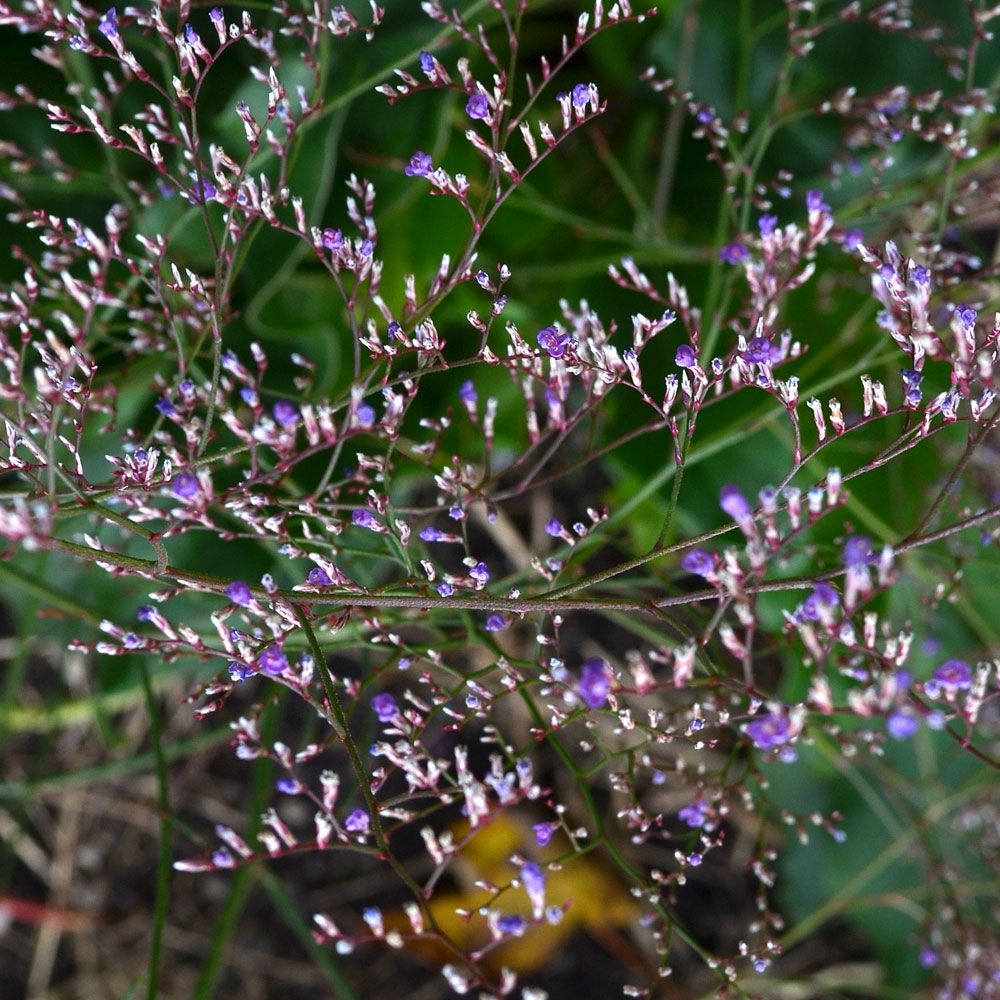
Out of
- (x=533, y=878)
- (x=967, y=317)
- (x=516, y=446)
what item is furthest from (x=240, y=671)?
(x=516, y=446)

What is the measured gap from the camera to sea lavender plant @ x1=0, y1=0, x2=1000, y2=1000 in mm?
609

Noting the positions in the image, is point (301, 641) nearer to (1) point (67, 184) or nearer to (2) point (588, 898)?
(1) point (67, 184)

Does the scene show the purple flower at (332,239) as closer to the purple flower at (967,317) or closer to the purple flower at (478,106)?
the purple flower at (478,106)

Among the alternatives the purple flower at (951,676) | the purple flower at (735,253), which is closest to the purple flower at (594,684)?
the purple flower at (951,676)

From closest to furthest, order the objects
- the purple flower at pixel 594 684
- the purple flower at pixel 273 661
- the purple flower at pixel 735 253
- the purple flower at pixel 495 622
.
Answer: the purple flower at pixel 594 684
the purple flower at pixel 273 661
the purple flower at pixel 495 622
the purple flower at pixel 735 253

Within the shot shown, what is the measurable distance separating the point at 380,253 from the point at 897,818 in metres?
0.91

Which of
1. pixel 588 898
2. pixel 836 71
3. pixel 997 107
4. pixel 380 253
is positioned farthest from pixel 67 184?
pixel 588 898

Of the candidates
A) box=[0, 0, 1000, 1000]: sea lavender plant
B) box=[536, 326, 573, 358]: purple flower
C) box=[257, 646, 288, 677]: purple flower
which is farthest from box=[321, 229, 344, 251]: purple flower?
box=[257, 646, 288, 677]: purple flower

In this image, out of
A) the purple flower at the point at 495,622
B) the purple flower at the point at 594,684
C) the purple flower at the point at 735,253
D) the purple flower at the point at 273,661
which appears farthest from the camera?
the purple flower at the point at 735,253

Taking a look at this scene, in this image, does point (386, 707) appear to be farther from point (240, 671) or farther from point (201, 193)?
point (201, 193)

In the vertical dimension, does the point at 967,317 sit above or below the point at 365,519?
above

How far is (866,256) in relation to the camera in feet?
1.96

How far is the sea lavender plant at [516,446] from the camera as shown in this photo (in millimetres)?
609

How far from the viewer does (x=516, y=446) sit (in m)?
1.24
